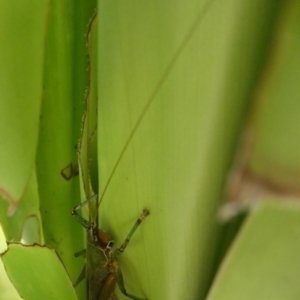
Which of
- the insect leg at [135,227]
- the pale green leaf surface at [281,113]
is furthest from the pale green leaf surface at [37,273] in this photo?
the pale green leaf surface at [281,113]

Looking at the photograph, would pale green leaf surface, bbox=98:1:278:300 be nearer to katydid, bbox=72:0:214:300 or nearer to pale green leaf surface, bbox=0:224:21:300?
katydid, bbox=72:0:214:300

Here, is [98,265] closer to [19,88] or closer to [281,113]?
[19,88]

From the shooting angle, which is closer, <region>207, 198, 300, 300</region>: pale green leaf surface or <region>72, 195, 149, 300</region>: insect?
<region>207, 198, 300, 300</region>: pale green leaf surface

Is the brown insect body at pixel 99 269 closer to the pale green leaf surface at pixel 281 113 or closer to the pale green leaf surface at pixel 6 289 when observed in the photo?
the pale green leaf surface at pixel 6 289

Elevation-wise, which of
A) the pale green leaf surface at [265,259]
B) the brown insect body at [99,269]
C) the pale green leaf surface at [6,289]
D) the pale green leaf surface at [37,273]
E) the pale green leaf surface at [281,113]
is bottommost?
the brown insect body at [99,269]

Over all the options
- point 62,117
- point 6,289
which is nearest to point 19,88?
point 62,117

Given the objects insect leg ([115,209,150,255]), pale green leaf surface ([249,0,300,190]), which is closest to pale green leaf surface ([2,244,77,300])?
insect leg ([115,209,150,255])
